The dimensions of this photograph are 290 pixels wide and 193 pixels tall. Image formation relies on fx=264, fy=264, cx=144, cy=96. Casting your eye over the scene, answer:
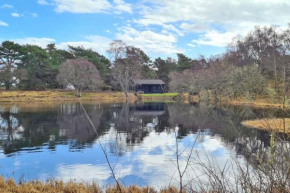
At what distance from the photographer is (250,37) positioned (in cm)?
5312

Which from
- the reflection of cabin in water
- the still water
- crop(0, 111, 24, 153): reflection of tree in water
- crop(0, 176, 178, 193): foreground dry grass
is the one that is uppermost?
the reflection of cabin in water

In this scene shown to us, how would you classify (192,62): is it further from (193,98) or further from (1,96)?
(1,96)

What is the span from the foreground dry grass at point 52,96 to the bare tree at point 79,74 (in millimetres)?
1899

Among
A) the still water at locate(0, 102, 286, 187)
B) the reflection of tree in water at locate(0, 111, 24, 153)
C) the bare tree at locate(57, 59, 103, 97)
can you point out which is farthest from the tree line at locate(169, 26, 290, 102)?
the reflection of tree in water at locate(0, 111, 24, 153)

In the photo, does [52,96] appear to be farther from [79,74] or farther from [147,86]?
[147,86]

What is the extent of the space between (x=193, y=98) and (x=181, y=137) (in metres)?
37.7

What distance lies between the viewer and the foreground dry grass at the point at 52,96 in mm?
46094

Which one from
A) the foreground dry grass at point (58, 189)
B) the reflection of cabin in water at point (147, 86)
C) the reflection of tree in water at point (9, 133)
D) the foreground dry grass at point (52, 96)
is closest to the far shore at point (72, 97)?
the foreground dry grass at point (52, 96)

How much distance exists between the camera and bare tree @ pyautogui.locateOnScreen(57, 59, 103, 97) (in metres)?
49.4

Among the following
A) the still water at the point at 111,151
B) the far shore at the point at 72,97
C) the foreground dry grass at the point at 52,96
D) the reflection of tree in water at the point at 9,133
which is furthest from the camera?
the foreground dry grass at the point at 52,96

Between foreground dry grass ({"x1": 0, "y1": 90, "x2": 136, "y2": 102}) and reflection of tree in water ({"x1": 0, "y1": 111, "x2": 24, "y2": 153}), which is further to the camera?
foreground dry grass ({"x1": 0, "y1": 90, "x2": 136, "y2": 102})

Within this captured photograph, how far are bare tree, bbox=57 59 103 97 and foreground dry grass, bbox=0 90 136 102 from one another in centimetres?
190

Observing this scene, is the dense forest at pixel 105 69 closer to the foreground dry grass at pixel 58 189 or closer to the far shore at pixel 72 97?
the far shore at pixel 72 97

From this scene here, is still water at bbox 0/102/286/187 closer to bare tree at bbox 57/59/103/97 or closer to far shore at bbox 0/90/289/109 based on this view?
far shore at bbox 0/90/289/109
